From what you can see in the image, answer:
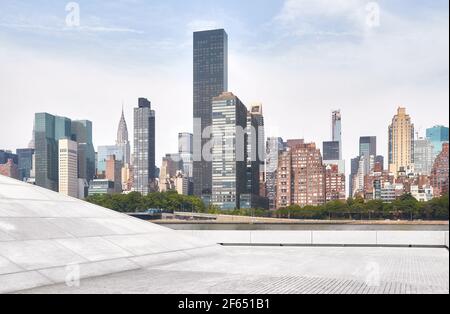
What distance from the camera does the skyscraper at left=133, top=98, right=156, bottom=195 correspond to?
5600 inches

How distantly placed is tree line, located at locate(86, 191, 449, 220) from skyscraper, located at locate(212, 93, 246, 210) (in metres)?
6.73

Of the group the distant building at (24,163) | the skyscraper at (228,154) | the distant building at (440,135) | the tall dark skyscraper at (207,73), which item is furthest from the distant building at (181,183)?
the distant building at (440,135)

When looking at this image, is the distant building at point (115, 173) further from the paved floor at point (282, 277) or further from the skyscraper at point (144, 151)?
the paved floor at point (282, 277)

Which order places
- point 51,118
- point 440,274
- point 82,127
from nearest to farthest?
point 440,274
point 51,118
point 82,127

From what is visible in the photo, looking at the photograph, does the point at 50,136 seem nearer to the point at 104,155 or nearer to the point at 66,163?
the point at 66,163

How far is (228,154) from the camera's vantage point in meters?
122

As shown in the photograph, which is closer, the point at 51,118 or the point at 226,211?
the point at 51,118

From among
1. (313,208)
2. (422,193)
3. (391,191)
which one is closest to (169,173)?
(313,208)

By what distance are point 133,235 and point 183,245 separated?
2.19 m

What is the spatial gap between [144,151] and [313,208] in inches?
2263

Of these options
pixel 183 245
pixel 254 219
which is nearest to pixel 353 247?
pixel 183 245

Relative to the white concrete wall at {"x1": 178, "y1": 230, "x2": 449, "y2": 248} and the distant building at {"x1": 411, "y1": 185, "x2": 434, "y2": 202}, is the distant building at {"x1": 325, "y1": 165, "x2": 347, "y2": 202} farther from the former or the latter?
the white concrete wall at {"x1": 178, "y1": 230, "x2": 449, "y2": 248}
